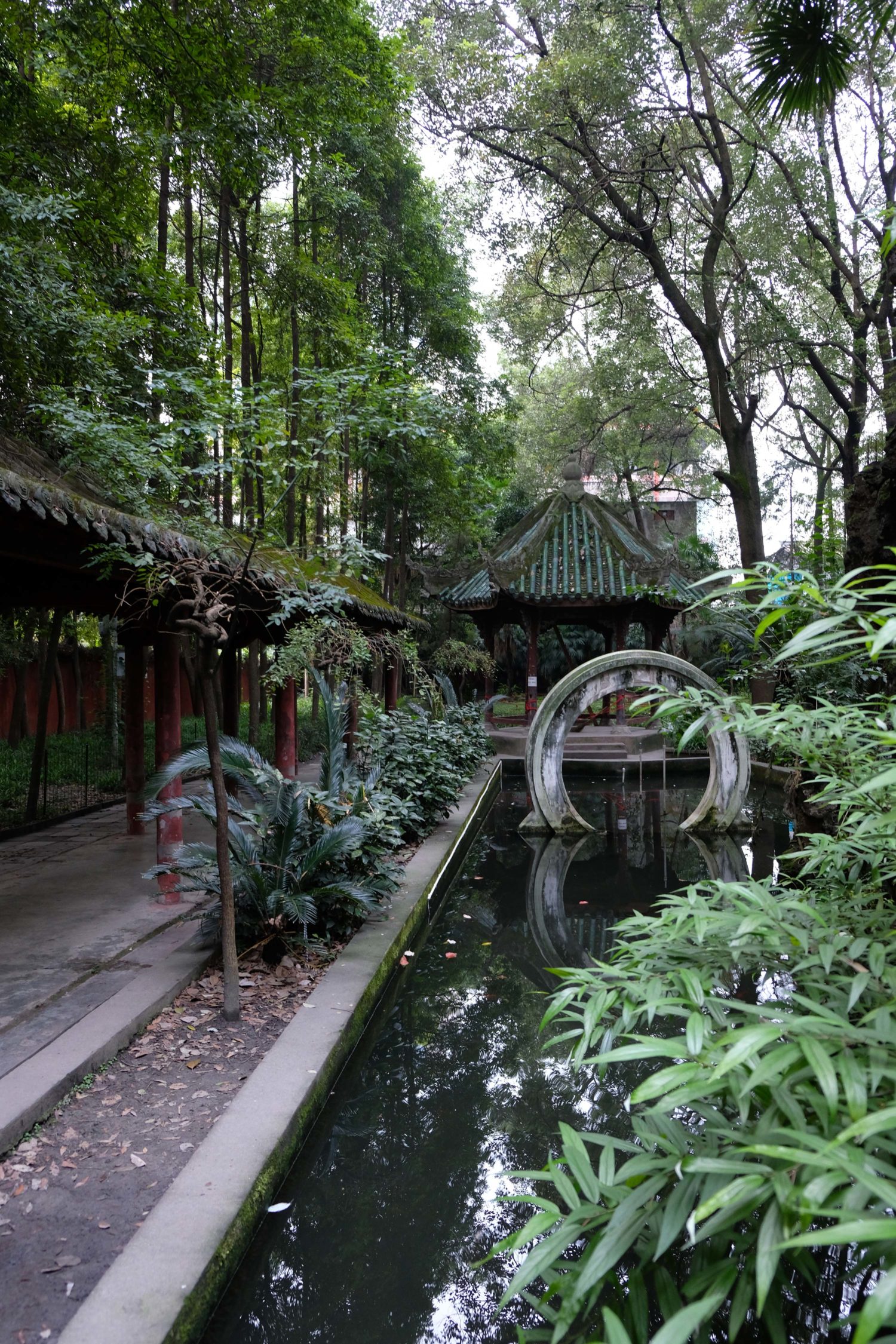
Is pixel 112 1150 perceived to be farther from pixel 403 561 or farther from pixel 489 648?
pixel 489 648

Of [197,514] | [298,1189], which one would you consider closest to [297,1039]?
[298,1189]

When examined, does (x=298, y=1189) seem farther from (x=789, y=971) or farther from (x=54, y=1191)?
(x=789, y=971)

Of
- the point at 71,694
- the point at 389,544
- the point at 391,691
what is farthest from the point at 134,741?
the point at 71,694

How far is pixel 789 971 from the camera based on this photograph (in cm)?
170

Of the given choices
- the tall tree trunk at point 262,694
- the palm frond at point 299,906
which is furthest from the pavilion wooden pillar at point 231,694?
the palm frond at point 299,906

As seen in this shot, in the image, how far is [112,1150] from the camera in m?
2.96

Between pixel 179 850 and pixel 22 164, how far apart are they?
17.7ft

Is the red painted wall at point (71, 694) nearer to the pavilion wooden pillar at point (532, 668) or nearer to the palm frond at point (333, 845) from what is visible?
the pavilion wooden pillar at point (532, 668)

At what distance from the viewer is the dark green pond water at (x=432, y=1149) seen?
2531 mm

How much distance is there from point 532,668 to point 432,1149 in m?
13.1

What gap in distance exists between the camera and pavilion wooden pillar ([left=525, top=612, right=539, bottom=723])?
52.7 feet

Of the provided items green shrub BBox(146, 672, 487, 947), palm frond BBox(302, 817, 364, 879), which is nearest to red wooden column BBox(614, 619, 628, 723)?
green shrub BBox(146, 672, 487, 947)

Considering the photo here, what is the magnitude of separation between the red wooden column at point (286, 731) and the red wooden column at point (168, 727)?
2.67 metres

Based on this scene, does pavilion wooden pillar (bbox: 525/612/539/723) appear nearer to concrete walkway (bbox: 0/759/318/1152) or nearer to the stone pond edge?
concrete walkway (bbox: 0/759/318/1152)
